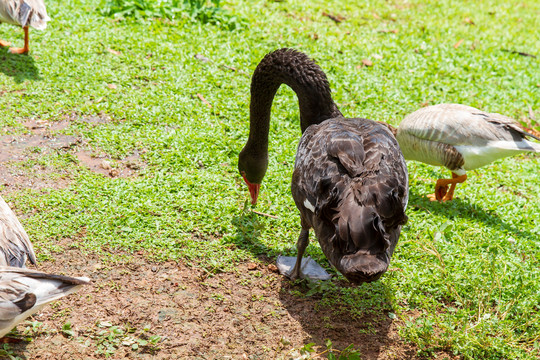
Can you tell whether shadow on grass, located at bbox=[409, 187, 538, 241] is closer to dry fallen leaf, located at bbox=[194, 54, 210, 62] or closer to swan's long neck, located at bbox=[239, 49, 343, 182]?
swan's long neck, located at bbox=[239, 49, 343, 182]

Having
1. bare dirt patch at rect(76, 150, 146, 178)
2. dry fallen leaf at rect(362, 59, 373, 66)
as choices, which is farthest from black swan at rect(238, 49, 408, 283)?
dry fallen leaf at rect(362, 59, 373, 66)

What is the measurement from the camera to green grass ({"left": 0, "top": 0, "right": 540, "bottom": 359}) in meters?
4.50

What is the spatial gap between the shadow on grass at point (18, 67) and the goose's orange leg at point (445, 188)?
5.20 m

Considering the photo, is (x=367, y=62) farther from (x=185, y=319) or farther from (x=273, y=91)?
(x=185, y=319)

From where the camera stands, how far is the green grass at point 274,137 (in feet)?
14.8

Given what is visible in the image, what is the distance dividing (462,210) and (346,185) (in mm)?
2691

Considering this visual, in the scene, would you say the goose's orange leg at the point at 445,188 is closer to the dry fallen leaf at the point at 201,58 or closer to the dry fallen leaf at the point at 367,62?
the dry fallen leaf at the point at 367,62

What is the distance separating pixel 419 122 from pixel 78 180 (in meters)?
3.74

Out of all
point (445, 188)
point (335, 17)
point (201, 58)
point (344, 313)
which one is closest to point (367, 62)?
point (335, 17)

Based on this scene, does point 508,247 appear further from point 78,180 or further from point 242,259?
point 78,180

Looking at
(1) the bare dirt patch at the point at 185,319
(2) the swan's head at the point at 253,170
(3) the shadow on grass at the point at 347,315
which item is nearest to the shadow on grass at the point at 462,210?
(3) the shadow on grass at the point at 347,315

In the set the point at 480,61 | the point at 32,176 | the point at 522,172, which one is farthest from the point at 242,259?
the point at 480,61

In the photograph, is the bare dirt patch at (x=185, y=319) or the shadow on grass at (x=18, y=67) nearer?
the bare dirt patch at (x=185, y=319)

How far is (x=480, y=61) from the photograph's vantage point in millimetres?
8672
